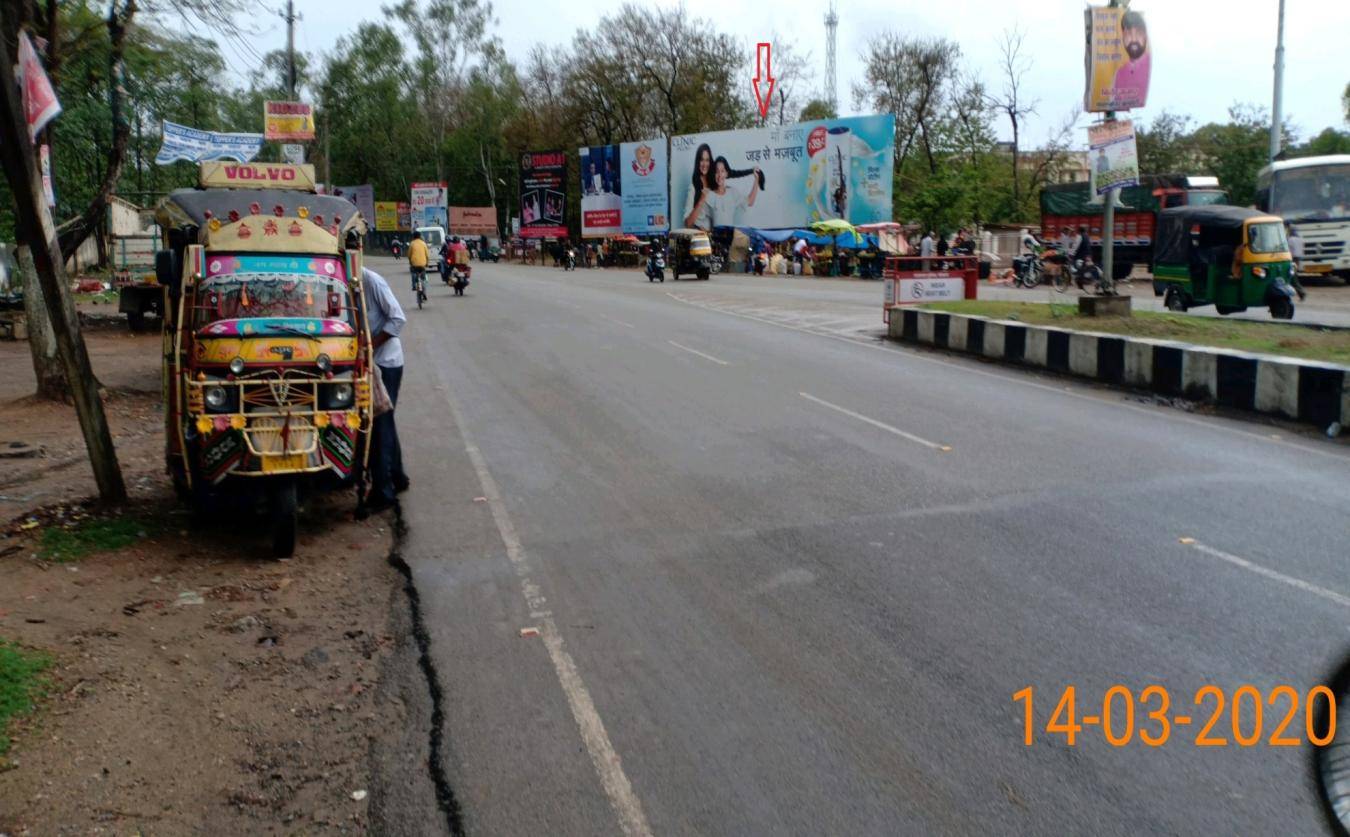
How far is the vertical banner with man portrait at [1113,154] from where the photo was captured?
57.2ft

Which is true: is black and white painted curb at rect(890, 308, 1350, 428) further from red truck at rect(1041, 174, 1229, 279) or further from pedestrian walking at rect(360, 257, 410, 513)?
red truck at rect(1041, 174, 1229, 279)

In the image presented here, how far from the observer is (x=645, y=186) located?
68.9m

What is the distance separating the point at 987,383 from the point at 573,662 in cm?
1054

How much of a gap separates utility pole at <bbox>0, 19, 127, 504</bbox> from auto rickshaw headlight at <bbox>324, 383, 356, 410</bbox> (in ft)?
5.74

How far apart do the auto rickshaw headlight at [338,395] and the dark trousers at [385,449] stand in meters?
0.65

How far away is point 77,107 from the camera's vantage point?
2588 centimetres

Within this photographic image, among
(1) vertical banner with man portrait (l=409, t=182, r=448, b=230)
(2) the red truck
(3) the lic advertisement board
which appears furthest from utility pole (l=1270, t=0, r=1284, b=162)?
(1) vertical banner with man portrait (l=409, t=182, r=448, b=230)

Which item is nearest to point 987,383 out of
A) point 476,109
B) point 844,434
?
point 844,434

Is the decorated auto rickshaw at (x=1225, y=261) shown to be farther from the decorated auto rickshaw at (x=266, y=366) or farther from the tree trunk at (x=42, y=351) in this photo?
the tree trunk at (x=42, y=351)

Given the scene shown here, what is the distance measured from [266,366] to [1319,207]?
105 ft

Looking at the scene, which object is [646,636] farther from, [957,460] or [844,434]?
[844,434]

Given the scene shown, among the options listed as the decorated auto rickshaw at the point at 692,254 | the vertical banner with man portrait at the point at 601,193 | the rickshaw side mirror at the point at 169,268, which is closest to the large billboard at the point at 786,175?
the vertical banner with man portrait at the point at 601,193

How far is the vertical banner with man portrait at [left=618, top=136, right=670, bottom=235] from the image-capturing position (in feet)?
222

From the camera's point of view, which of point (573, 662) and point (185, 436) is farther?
point (185, 436)
